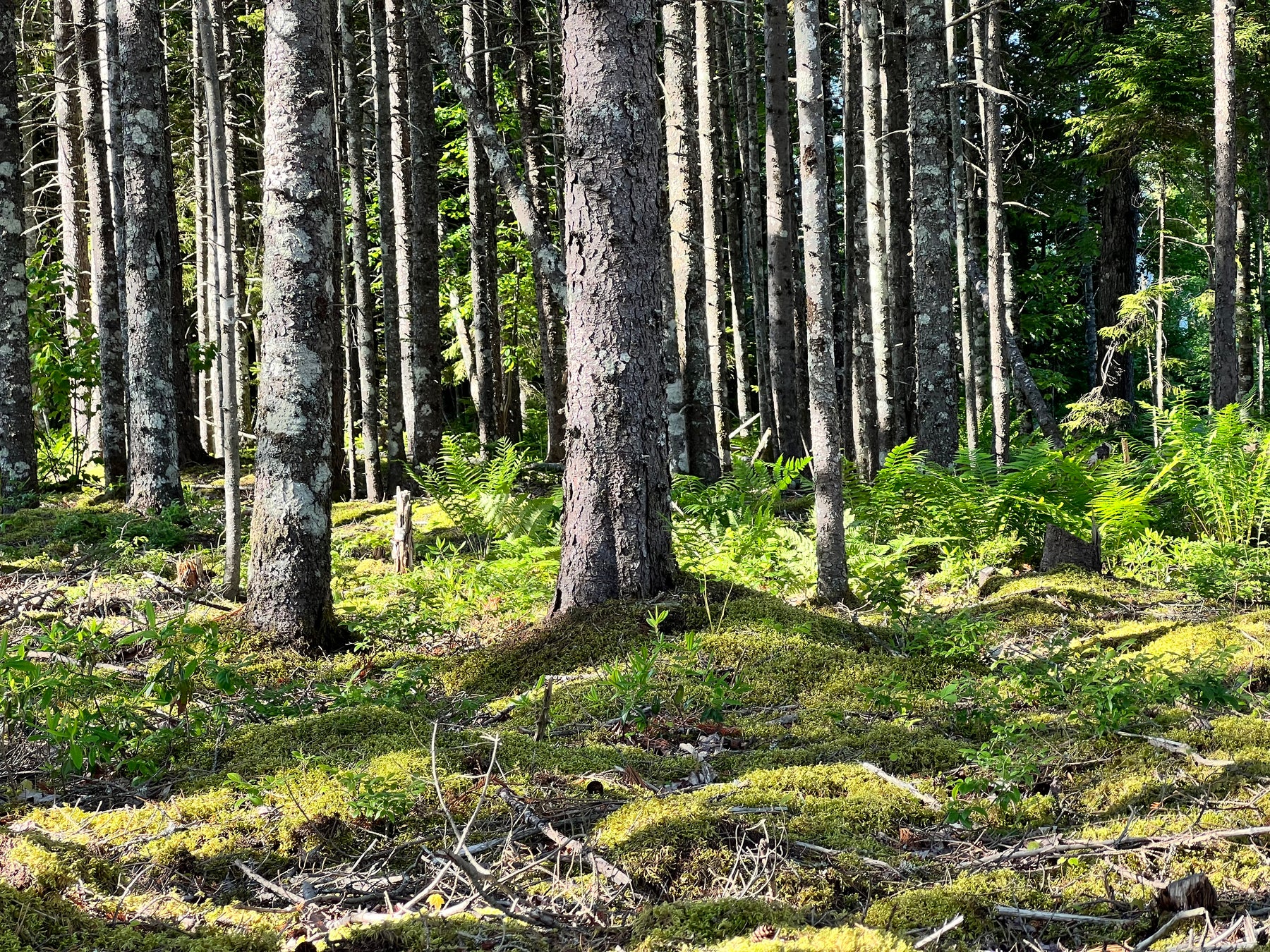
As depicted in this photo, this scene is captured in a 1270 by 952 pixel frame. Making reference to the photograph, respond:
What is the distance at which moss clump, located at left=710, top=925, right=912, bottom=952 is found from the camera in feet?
7.81

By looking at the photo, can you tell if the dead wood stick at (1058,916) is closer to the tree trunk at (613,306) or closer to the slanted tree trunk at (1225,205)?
the tree trunk at (613,306)

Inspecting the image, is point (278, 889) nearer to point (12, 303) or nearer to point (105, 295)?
point (12, 303)

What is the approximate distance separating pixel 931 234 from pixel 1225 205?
5.69 meters

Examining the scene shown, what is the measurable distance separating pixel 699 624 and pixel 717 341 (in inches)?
325

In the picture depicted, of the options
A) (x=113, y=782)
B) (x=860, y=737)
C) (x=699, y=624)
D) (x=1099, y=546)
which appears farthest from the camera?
(x=1099, y=546)

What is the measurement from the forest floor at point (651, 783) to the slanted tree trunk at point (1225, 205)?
8842 mm

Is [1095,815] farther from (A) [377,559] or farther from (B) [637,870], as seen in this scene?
(A) [377,559]

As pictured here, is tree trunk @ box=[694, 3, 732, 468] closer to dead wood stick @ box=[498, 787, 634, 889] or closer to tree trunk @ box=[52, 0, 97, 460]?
dead wood stick @ box=[498, 787, 634, 889]

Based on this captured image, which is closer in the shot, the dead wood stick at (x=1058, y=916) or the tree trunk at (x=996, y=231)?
the dead wood stick at (x=1058, y=916)

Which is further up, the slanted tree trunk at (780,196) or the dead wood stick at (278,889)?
the slanted tree trunk at (780,196)

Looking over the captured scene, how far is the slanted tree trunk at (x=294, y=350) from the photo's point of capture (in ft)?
19.2

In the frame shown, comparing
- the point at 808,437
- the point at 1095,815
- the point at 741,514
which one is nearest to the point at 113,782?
the point at 1095,815

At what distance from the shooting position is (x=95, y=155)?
544 inches

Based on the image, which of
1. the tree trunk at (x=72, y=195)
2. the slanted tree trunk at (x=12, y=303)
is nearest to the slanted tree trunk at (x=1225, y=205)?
the slanted tree trunk at (x=12, y=303)
